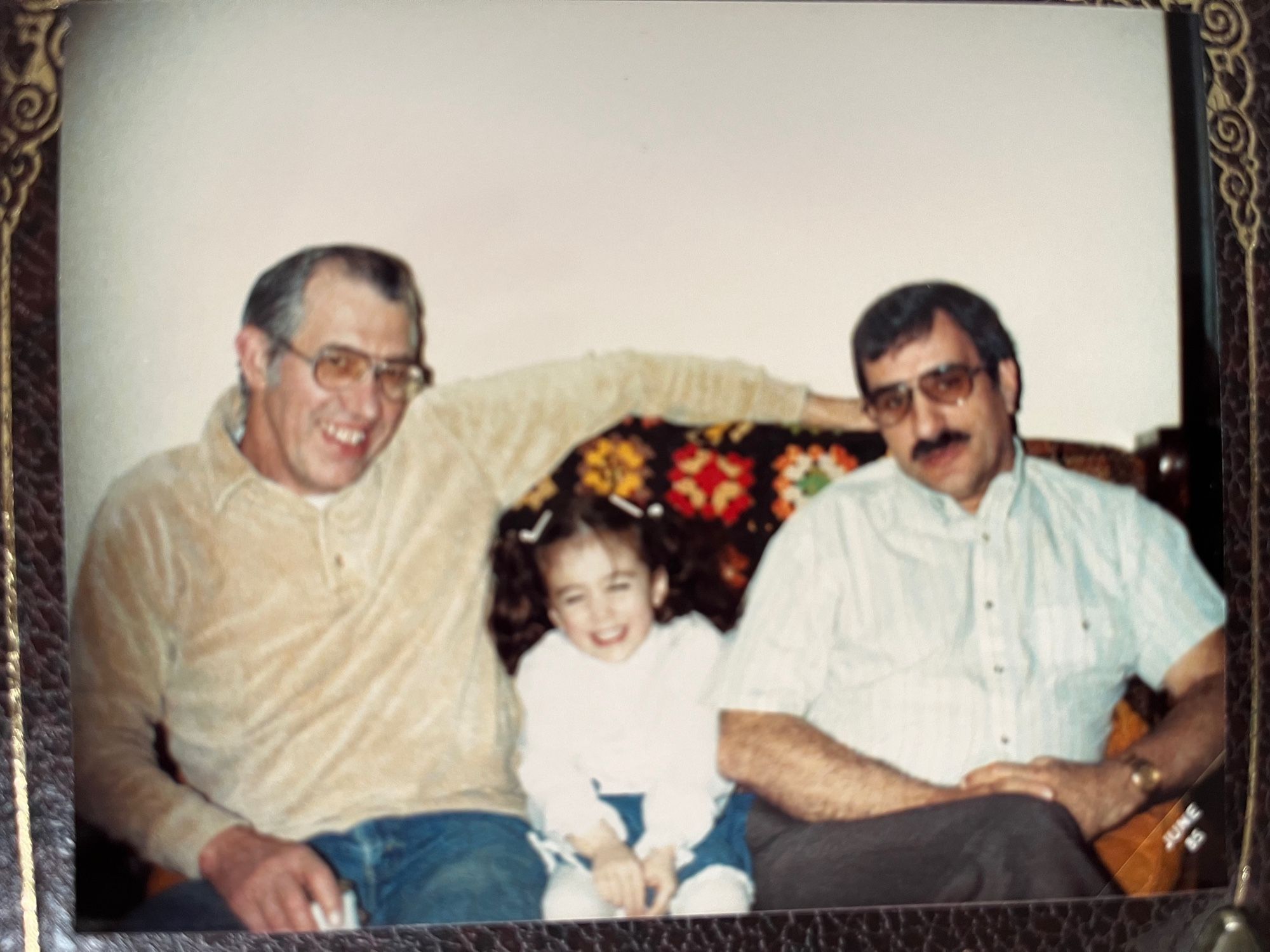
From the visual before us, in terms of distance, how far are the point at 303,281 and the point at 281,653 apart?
1.84 ft

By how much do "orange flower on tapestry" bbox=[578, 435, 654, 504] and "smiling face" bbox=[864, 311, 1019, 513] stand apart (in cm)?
37

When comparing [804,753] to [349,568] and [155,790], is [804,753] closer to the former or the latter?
[349,568]

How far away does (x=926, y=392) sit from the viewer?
176 cm

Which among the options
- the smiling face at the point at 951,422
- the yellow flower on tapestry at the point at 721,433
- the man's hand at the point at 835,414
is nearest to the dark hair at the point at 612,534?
the yellow flower on tapestry at the point at 721,433

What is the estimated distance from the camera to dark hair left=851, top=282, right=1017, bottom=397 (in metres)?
1.75

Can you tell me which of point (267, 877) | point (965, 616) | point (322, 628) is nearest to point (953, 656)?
point (965, 616)

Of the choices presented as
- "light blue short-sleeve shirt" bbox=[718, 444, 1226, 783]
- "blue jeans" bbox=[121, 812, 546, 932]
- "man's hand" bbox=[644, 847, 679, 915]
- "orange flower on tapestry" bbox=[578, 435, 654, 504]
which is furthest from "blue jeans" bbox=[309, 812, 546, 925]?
"orange flower on tapestry" bbox=[578, 435, 654, 504]

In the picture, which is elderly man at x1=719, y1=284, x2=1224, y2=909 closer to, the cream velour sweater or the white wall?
the white wall

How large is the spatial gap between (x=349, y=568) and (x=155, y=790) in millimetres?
430

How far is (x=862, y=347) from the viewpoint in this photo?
175cm

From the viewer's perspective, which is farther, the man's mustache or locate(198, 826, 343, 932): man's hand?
the man's mustache

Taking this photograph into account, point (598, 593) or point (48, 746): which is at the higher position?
point (598, 593)

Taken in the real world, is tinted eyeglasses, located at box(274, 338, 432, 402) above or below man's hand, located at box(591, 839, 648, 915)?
above

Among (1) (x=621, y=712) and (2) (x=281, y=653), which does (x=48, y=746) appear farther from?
(1) (x=621, y=712)
